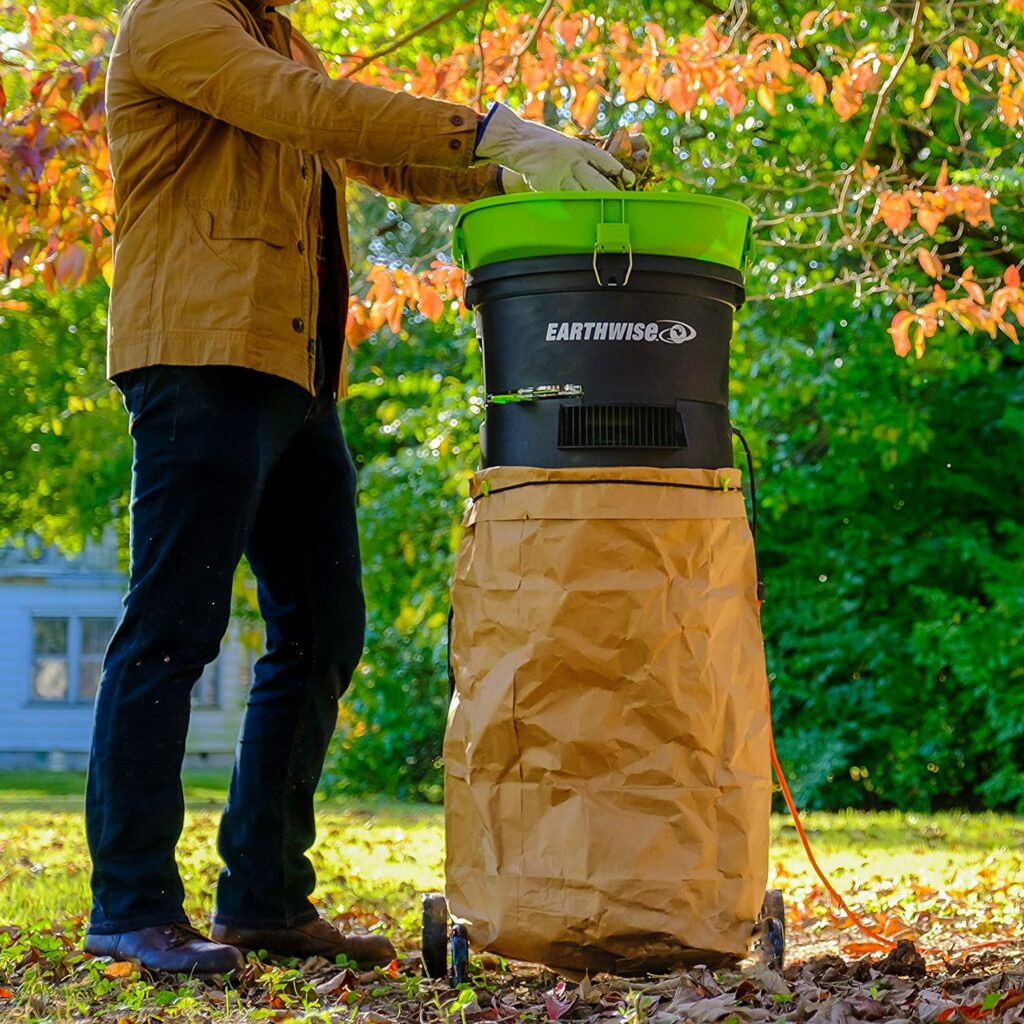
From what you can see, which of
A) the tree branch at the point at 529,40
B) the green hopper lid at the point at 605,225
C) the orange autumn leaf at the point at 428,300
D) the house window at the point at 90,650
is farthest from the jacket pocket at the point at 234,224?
the house window at the point at 90,650

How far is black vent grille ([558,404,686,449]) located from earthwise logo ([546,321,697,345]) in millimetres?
111

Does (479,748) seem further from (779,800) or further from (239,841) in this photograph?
(779,800)

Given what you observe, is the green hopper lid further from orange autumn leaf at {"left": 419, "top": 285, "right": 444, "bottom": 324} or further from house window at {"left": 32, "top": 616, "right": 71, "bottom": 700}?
house window at {"left": 32, "top": 616, "right": 71, "bottom": 700}

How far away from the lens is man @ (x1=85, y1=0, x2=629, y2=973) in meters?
2.51

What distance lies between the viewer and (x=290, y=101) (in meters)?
2.47

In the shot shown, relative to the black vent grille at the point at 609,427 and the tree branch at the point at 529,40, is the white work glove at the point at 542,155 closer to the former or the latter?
the black vent grille at the point at 609,427

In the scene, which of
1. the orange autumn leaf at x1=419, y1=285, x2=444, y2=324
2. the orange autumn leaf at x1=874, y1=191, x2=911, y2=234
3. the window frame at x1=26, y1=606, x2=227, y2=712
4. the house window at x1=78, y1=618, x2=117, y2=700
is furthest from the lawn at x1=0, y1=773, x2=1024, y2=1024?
the house window at x1=78, y1=618, x2=117, y2=700

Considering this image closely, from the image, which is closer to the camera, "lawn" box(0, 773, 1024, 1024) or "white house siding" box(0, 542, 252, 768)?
"lawn" box(0, 773, 1024, 1024)

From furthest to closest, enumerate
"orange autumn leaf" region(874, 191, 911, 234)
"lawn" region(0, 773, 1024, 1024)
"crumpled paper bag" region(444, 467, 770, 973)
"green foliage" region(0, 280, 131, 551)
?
"green foliage" region(0, 280, 131, 551)
"orange autumn leaf" region(874, 191, 911, 234)
"crumpled paper bag" region(444, 467, 770, 973)
"lawn" region(0, 773, 1024, 1024)

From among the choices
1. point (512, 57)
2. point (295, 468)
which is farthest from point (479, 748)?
point (512, 57)

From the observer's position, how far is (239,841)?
2879 mm

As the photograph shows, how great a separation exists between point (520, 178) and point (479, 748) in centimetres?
104

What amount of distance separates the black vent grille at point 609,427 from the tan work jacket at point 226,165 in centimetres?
46

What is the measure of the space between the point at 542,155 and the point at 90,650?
19.3m
